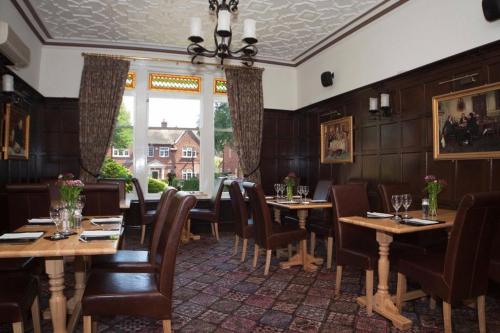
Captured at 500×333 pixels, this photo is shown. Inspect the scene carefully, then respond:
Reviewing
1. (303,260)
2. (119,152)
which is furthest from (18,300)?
(119,152)

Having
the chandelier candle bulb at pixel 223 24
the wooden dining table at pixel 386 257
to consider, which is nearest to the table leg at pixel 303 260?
the wooden dining table at pixel 386 257

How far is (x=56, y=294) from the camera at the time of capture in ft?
6.64

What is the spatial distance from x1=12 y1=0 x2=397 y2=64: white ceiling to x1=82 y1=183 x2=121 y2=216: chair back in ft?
7.85

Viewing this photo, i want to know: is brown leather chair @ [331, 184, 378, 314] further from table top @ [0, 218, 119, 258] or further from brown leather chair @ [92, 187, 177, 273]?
table top @ [0, 218, 119, 258]

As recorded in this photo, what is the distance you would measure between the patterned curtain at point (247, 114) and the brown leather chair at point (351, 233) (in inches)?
132

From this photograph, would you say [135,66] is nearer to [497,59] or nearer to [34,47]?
[34,47]

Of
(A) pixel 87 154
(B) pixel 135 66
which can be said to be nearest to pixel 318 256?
(A) pixel 87 154

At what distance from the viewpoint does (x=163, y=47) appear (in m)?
5.87

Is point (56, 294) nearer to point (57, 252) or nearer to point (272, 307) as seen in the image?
point (57, 252)

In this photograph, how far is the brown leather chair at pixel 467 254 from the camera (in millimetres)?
2047

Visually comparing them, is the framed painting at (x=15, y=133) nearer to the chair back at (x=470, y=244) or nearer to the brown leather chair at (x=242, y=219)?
the brown leather chair at (x=242, y=219)

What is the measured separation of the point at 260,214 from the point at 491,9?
2.85m

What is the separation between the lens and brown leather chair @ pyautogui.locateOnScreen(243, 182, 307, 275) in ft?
11.9

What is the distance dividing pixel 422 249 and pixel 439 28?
2396mm
